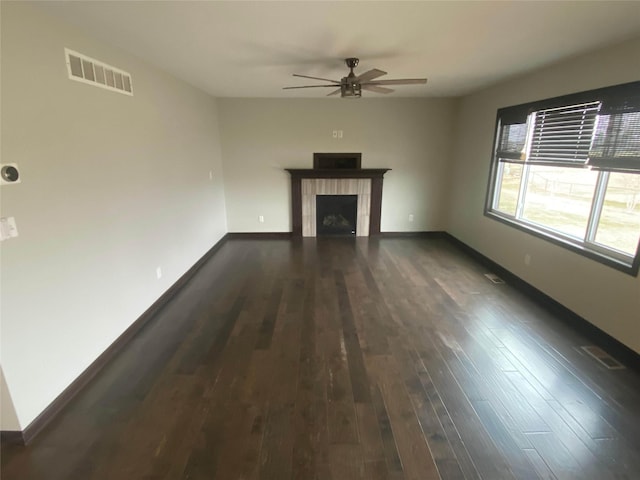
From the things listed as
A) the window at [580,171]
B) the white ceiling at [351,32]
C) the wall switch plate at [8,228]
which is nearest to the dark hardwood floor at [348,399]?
the window at [580,171]

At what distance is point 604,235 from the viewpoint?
8.77 feet

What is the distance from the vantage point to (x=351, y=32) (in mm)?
2217

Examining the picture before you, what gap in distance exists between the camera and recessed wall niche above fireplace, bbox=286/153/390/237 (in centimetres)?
535

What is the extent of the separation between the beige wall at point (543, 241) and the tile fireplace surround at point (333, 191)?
1.38 m

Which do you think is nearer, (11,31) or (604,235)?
(11,31)

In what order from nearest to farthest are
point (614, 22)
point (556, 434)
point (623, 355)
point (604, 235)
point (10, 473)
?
point (10, 473) → point (556, 434) → point (614, 22) → point (623, 355) → point (604, 235)

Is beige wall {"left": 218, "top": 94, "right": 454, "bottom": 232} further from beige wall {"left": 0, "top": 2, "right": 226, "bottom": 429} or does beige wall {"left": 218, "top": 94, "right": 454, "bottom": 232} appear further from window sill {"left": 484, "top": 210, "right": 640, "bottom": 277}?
beige wall {"left": 0, "top": 2, "right": 226, "bottom": 429}

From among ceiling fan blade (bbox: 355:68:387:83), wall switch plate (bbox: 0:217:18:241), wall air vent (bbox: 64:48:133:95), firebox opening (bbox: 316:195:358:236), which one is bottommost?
firebox opening (bbox: 316:195:358:236)

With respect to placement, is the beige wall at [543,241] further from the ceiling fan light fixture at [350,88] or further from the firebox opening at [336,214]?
the ceiling fan light fixture at [350,88]

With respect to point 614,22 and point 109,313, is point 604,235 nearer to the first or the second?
point 614,22

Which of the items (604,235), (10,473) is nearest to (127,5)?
(10,473)

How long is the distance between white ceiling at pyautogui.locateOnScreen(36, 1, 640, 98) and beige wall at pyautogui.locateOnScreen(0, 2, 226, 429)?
0.37m

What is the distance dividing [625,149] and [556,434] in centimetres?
221

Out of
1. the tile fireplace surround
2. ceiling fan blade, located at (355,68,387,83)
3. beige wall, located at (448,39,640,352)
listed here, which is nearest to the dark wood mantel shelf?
the tile fireplace surround
